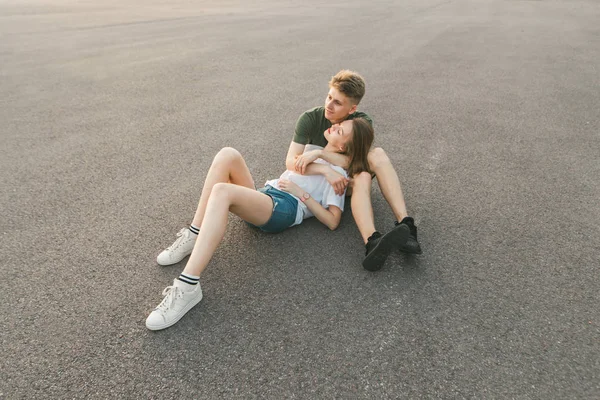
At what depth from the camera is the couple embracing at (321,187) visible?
2.66 m

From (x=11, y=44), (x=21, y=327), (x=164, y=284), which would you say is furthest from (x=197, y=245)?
(x=11, y=44)

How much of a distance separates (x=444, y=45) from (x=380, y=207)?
7.28 metres

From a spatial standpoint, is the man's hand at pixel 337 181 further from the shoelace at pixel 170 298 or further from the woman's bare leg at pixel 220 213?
the shoelace at pixel 170 298

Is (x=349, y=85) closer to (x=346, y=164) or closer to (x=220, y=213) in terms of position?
(x=346, y=164)

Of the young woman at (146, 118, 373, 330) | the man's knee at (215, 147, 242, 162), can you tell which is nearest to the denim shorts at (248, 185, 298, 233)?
the young woman at (146, 118, 373, 330)

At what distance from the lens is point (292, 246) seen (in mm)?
3037

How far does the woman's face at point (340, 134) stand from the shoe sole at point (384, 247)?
0.91 meters

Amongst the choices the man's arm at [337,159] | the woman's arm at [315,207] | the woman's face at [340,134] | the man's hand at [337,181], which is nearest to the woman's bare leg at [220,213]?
the woman's arm at [315,207]

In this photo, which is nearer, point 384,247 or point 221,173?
point 384,247

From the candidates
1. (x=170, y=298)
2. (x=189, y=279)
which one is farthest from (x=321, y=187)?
(x=170, y=298)

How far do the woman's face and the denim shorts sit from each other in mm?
552

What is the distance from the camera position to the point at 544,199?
12.0 feet

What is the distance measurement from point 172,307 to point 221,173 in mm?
967

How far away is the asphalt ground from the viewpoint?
2.12 meters
